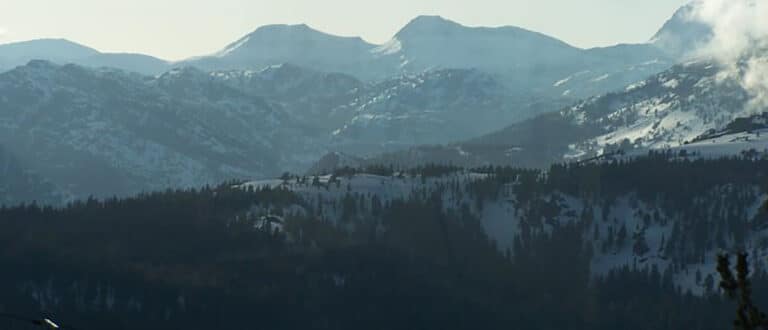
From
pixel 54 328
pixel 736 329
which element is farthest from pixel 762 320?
pixel 54 328

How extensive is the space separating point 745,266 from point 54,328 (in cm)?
2853

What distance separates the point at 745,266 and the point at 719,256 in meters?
1.10

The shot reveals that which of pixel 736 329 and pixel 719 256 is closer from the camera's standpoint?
pixel 719 256

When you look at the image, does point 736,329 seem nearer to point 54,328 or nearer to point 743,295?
point 743,295

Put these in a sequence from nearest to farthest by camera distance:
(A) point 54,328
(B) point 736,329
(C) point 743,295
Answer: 1. (C) point 743,295
2. (B) point 736,329
3. (A) point 54,328

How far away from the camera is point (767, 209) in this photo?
5566 centimetres

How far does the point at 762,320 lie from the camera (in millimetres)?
55906

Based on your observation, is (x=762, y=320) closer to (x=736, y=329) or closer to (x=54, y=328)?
(x=736, y=329)

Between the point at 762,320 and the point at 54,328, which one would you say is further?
the point at 54,328

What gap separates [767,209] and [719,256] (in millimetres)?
3056

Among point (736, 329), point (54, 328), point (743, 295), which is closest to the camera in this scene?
point (743, 295)

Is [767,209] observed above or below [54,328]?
above

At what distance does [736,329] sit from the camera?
5775 cm

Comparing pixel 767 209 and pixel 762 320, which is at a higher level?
pixel 767 209
